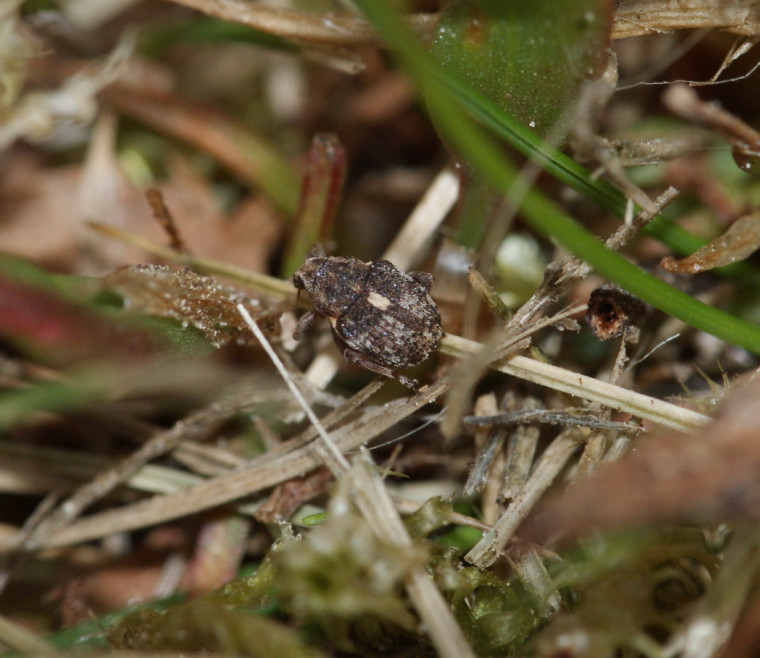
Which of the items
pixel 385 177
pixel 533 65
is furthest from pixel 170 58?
pixel 533 65

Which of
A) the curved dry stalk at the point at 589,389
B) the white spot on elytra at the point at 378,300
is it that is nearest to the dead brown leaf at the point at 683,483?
the curved dry stalk at the point at 589,389

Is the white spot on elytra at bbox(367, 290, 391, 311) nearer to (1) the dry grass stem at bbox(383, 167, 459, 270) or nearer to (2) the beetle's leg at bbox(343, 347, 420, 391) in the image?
(2) the beetle's leg at bbox(343, 347, 420, 391)

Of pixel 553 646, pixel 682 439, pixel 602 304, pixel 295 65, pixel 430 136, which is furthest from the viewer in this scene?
pixel 295 65

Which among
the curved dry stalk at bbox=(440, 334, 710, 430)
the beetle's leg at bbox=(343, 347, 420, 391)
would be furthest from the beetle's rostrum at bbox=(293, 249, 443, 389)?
the curved dry stalk at bbox=(440, 334, 710, 430)

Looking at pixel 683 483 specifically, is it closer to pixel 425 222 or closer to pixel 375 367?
pixel 375 367

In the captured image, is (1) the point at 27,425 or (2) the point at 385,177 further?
(2) the point at 385,177

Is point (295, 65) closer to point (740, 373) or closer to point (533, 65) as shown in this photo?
point (533, 65)
